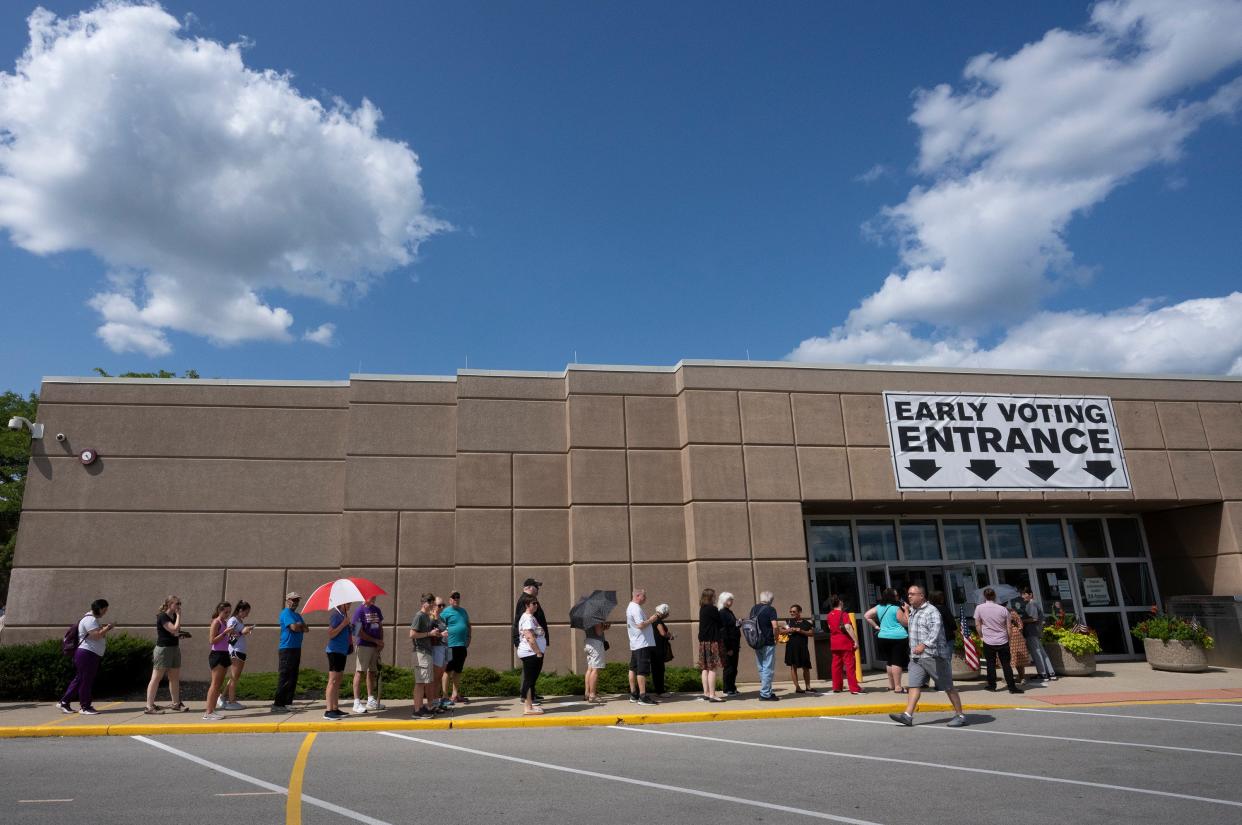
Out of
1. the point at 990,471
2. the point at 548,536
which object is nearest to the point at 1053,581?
the point at 990,471

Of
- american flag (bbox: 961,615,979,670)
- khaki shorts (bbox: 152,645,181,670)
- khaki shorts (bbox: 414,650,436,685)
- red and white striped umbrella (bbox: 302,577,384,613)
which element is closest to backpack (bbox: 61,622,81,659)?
khaki shorts (bbox: 152,645,181,670)

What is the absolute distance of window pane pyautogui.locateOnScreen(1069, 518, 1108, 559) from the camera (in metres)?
18.7

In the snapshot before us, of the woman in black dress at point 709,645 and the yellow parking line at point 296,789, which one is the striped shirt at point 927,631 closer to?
the woman in black dress at point 709,645

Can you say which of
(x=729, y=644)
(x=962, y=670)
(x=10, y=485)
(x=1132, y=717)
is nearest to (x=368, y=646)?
(x=729, y=644)

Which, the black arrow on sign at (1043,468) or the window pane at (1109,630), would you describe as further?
the window pane at (1109,630)

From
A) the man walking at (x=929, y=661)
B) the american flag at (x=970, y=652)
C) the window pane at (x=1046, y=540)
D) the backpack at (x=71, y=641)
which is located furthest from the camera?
the window pane at (x=1046, y=540)

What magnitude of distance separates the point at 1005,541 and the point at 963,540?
1.10 meters

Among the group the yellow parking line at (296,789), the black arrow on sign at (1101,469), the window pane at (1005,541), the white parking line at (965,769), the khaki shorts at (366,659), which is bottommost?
the white parking line at (965,769)

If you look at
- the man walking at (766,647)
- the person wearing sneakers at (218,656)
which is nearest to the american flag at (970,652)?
the man walking at (766,647)

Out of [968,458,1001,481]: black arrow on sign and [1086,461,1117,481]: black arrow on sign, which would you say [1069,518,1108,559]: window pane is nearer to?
[1086,461,1117,481]: black arrow on sign

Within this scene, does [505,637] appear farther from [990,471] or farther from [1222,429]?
[1222,429]

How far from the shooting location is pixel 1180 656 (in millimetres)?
15359

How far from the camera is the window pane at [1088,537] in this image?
18.7 metres

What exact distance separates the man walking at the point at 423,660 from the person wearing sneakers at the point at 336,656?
1034mm
